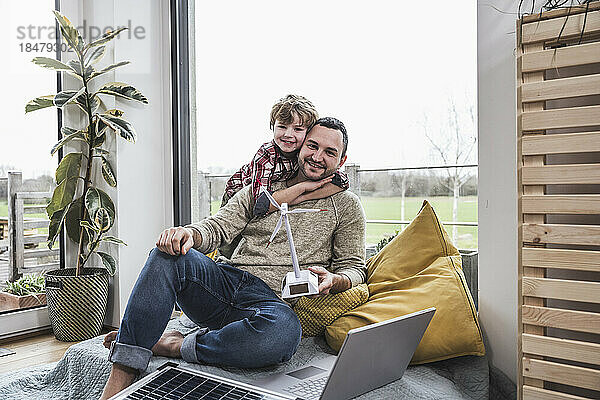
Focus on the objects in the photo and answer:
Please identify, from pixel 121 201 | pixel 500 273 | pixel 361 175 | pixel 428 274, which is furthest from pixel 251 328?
pixel 121 201

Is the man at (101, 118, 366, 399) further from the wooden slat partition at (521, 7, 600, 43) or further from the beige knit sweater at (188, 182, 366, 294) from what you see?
the wooden slat partition at (521, 7, 600, 43)

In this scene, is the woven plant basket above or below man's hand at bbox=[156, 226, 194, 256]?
below

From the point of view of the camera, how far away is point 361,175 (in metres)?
2.48

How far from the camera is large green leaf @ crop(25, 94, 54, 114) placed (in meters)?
2.78

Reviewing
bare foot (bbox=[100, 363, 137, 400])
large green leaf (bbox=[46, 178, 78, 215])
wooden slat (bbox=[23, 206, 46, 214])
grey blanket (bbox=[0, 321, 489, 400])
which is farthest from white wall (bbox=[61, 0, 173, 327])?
bare foot (bbox=[100, 363, 137, 400])

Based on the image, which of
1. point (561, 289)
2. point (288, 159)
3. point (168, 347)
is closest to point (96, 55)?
point (288, 159)

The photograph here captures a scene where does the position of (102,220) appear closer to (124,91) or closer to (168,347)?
(124,91)

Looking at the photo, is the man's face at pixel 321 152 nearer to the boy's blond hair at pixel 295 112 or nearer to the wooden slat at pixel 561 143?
the boy's blond hair at pixel 295 112

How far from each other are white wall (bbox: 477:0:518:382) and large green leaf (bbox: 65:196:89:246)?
209 cm

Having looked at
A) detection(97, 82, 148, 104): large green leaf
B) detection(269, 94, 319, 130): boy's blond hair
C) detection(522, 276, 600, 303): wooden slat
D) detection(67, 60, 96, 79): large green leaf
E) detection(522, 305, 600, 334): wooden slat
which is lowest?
detection(522, 305, 600, 334): wooden slat

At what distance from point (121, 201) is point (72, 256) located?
1.46ft

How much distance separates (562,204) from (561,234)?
8cm

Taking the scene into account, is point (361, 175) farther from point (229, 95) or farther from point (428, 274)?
point (229, 95)

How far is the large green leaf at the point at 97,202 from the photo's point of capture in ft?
9.37
